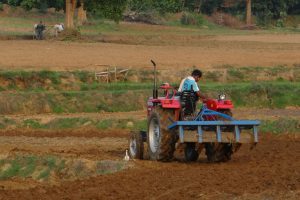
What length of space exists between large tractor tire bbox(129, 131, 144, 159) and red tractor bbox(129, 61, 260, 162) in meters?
0.36

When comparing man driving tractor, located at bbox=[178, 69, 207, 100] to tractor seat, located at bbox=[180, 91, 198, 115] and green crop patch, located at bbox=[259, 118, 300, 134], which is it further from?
green crop patch, located at bbox=[259, 118, 300, 134]

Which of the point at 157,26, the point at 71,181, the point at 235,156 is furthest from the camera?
the point at 157,26

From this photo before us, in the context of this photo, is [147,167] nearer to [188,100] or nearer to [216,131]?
[216,131]

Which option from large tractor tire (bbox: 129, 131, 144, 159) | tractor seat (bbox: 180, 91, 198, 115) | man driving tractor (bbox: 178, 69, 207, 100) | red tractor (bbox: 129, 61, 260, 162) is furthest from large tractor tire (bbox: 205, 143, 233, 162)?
large tractor tire (bbox: 129, 131, 144, 159)

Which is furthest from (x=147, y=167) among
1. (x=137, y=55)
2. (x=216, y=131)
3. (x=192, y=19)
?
(x=192, y=19)

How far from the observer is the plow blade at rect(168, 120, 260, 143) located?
18312mm

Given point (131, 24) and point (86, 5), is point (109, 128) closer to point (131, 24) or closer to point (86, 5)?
point (86, 5)

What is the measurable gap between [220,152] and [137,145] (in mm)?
1891

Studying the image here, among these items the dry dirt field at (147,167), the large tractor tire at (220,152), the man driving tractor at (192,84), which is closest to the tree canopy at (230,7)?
the dry dirt field at (147,167)

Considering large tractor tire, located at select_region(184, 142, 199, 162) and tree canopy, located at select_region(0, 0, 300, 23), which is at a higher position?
large tractor tire, located at select_region(184, 142, 199, 162)

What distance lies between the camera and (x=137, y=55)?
47.1 metres

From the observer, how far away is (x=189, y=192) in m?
14.4

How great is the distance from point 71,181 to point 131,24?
67577 millimetres

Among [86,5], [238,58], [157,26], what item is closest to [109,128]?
[238,58]
